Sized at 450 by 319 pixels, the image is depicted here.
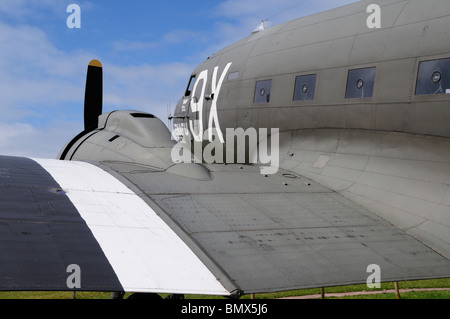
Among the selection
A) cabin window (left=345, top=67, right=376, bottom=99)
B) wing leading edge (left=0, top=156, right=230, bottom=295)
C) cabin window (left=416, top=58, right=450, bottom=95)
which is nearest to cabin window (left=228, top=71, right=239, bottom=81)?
cabin window (left=345, top=67, right=376, bottom=99)

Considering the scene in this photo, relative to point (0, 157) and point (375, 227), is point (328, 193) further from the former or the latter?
point (0, 157)

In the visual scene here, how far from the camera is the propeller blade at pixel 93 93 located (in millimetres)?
16938

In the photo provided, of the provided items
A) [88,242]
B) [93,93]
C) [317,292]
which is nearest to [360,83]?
[88,242]

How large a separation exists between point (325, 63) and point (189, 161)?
359 cm

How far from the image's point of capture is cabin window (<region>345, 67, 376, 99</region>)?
8602 mm

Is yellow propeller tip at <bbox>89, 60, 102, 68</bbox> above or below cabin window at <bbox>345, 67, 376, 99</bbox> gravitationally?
above

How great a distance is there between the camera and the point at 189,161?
28.8ft

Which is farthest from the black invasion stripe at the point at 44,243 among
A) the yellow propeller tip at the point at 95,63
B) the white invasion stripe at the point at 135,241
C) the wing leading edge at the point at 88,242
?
the yellow propeller tip at the point at 95,63

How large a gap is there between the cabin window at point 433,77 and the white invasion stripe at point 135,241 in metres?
4.99

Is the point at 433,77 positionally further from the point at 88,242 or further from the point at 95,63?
the point at 95,63

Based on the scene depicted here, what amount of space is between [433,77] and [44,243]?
21.2 ft

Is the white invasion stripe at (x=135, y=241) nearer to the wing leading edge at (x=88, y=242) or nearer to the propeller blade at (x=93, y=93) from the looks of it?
the wing leading edge at (x=88, y=242)

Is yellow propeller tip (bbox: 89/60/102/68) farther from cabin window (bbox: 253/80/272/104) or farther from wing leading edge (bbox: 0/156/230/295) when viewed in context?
wing leading edge (bbox: 0/156/230/295)

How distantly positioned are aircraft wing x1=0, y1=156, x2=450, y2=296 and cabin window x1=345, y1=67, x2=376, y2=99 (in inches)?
80.3
